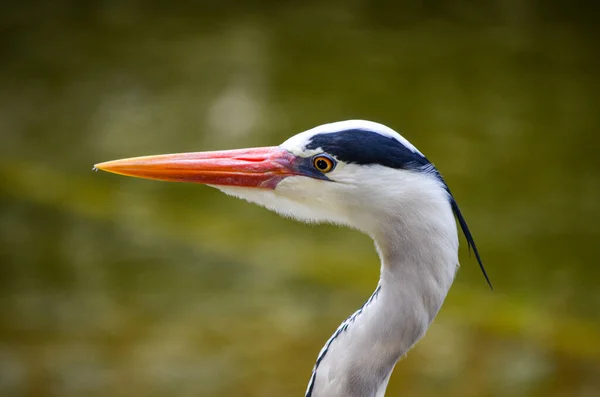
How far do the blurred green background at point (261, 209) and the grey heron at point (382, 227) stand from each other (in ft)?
4.70

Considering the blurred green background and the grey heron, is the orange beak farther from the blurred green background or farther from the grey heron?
the blurred green background

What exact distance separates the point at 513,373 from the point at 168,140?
218 cm

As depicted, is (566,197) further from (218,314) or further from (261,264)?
(218,314)

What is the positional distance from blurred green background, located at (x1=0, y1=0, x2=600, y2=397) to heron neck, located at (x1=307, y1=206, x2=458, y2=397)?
1.42 meters

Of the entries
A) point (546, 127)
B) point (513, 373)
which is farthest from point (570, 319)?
point (546, 127)

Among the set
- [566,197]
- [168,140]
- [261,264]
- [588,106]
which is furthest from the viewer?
[588,106]

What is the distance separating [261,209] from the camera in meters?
3.96

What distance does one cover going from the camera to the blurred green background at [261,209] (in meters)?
2.98

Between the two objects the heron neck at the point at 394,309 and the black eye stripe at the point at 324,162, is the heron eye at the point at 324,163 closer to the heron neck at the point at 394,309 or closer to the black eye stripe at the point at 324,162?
the black eye stripe at the point at 324,162

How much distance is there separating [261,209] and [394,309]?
102 inches

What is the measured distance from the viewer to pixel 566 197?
154 inches

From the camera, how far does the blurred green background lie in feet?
9.79

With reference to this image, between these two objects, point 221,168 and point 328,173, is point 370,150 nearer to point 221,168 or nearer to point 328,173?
point 328,173

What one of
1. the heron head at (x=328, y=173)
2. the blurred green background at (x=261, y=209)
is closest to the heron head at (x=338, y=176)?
the heron head at (x=328, y=173)
